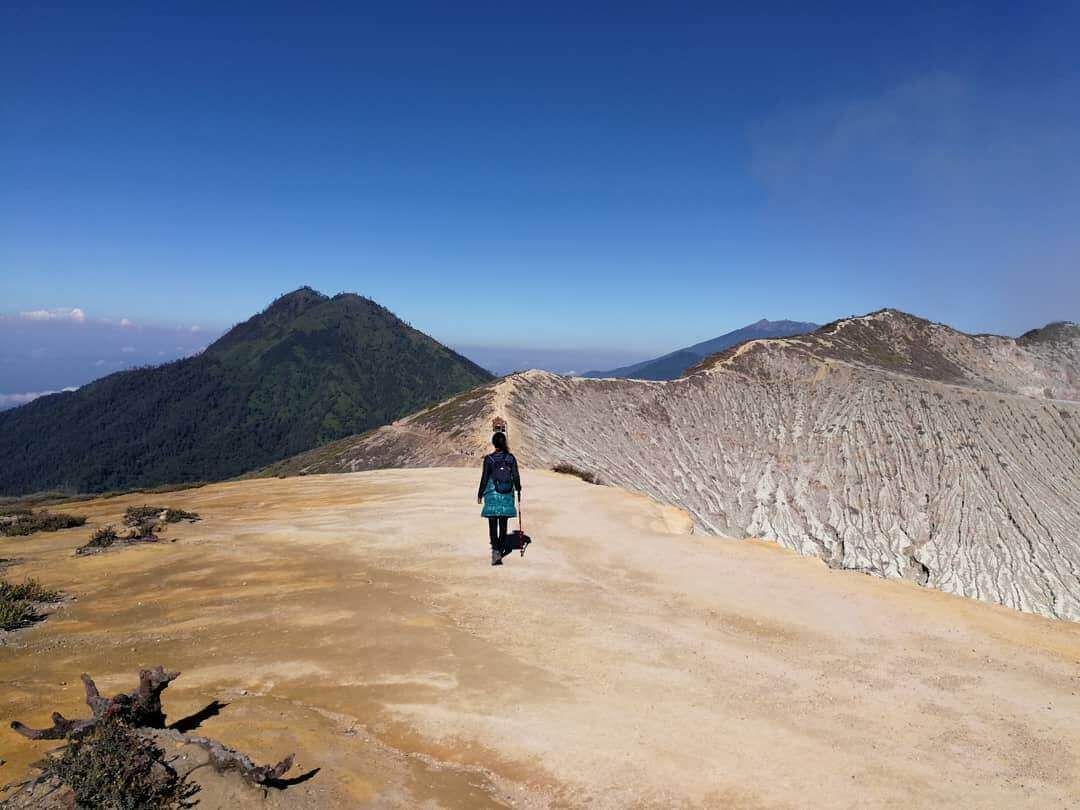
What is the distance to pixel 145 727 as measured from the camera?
5.67 m

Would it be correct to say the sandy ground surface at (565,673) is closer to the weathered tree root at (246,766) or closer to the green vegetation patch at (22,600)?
the weathered tree root at (246,766)

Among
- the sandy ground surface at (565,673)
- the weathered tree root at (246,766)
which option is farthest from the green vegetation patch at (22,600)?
the weathered tree root at (246,766)

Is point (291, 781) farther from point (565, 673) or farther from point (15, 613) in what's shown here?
point (15, 613)

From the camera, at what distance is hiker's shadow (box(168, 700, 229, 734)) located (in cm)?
613

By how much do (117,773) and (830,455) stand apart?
74.1m

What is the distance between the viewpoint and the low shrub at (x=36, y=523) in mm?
14742

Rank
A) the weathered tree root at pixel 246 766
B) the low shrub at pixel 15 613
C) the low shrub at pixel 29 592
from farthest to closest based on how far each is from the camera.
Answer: the low shrub at pixel 29 592 < the low shrub at pixel 15 613 < the weathered tree root at pixel 246 766

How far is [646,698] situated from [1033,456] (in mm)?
79548

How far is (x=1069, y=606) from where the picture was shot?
49.9 m

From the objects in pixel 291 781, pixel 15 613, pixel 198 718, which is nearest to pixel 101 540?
pixel 15 613

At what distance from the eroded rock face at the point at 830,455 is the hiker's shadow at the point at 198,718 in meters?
40.8

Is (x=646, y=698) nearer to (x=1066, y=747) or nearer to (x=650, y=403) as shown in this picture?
(x=1066, y=747)

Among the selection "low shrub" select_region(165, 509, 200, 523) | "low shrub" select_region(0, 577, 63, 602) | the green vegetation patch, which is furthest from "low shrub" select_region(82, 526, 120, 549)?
"low shrub" select_region(0, 577, 63, 602)

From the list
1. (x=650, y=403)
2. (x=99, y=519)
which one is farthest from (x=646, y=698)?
(x=650, y=403)
